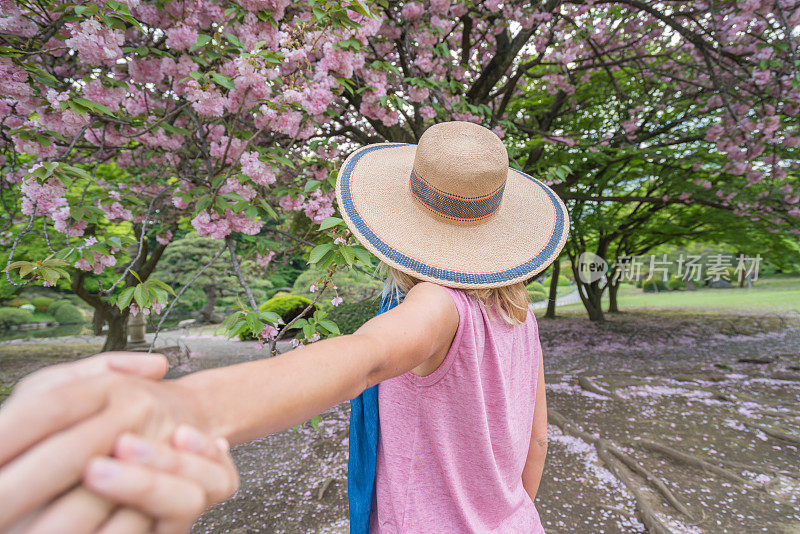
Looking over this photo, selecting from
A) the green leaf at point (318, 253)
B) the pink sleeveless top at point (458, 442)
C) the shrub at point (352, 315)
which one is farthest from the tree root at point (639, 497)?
the shrub at point (352, 315)

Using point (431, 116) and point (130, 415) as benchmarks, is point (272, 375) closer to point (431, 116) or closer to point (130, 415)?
point (130, 415)

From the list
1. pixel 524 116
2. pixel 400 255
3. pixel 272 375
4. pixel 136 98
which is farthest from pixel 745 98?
pixel 136 98

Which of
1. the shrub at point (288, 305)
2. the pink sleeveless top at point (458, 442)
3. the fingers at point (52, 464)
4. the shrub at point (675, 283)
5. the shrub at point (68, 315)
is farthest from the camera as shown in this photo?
the shrub at point (675, 283)

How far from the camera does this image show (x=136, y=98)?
253 cm

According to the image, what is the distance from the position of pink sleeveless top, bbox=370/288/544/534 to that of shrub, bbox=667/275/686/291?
2737 cm

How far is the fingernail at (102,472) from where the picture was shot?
11.2 inches

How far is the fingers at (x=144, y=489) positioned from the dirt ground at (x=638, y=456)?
330 centimetres

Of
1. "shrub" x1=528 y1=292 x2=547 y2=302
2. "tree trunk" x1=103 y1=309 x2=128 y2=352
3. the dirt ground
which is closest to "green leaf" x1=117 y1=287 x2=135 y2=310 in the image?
"shrub" x1=528 y1=292 x2=547 y2=302

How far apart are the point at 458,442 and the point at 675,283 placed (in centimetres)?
2770

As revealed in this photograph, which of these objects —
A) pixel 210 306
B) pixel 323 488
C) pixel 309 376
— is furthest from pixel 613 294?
pixel 210 306

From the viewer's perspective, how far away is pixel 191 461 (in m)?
0.34

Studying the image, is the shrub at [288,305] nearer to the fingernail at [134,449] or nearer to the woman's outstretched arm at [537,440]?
the woman's outstretched arm at [537,440]

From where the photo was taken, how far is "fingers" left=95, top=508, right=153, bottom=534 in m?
0.29

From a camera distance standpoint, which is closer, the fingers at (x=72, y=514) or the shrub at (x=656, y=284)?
the fingers at (x=72, y=514)
